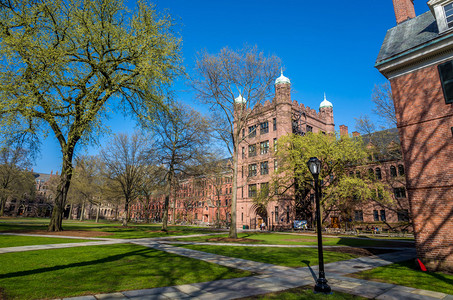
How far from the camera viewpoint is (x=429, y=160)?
9.81 m

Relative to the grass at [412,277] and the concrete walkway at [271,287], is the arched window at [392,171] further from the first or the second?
the concrete walkway at [271,287]

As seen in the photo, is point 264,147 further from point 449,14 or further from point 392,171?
point 449,14

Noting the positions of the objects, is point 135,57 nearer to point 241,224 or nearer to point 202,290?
point 202,290

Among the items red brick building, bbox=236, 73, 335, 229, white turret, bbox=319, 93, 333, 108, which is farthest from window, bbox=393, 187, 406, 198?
white turret, bbox=319, 93, 333, 108

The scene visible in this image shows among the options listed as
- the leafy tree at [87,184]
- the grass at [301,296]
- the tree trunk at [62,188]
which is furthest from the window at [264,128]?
the grass at [301,296]

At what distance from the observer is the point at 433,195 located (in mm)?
9477

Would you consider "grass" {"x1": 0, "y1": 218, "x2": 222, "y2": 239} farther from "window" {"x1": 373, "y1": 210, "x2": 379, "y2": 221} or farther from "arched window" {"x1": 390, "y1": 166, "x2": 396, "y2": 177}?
"arched window" {"x1": 390, "y1": 166, "x2": 396, "y2": 177}

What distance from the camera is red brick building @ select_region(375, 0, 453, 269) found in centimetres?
922

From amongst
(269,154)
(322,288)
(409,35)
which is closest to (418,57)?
(409,35)

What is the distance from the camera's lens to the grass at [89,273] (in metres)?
5.03

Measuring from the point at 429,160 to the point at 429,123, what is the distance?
1579 millimetres

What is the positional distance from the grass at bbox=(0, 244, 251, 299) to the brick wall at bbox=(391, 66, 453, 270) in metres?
7.66

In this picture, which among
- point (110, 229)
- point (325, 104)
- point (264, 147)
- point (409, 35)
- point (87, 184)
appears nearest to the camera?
point (409, 35)

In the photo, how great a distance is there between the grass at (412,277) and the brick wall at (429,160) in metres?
0.98
